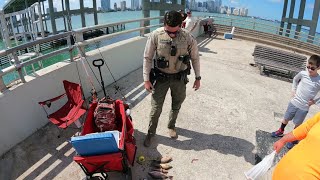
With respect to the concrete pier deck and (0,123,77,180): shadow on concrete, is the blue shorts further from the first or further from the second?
(0,123,77,180): shadow on concrete

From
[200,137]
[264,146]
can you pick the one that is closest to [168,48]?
[200,137]

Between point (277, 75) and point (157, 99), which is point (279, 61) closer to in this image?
point (277, 75)

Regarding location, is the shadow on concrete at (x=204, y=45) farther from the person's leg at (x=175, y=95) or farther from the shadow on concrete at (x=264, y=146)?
the person's leg at (x=175, y=95)

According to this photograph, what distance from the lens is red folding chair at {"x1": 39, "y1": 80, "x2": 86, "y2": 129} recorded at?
415 centimetres

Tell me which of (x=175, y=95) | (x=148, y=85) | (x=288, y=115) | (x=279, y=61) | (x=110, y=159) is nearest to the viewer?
(x=110, y=159)

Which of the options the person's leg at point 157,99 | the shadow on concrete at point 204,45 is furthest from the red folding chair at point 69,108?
the shadow on concrete at point 204,45

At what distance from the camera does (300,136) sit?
2148mm

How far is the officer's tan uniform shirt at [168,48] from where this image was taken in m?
3.60

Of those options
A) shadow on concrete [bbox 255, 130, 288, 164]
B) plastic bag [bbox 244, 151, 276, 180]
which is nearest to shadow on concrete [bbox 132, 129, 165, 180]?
plastic bag [bbox 244, 151, 276, 180]

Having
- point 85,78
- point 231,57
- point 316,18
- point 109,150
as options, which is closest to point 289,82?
point 231,57

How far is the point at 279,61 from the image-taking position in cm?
898

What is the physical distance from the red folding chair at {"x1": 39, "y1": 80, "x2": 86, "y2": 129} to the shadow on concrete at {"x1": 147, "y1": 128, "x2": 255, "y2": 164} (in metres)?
1.49

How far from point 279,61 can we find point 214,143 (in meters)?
6.01

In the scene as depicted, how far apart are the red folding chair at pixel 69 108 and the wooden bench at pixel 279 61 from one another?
6.62 metres
